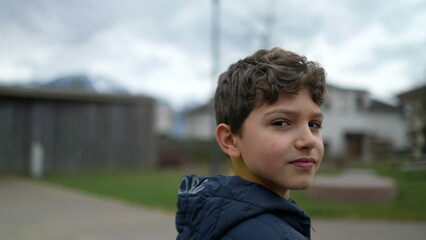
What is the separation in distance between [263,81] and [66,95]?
59.8 ft

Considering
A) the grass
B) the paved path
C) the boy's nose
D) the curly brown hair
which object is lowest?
the grass

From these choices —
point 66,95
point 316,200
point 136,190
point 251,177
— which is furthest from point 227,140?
point 66,95

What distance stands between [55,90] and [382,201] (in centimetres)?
1427

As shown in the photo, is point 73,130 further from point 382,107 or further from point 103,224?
point 382,107

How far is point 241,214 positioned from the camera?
1190mm

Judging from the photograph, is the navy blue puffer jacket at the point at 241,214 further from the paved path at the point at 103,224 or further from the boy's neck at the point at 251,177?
the paved path at the point at 103,224

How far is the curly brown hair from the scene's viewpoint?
1247mm

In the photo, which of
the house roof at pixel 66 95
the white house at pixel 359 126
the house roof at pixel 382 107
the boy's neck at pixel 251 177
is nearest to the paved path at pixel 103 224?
the boy's neck at pixel 251 177

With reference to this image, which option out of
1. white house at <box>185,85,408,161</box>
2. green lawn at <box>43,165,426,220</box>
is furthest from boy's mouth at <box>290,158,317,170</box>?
white house at <box>185,85,408,161</box>

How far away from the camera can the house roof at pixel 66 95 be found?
16.7 metres

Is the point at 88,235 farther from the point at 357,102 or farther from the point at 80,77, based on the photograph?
the point at 357,102

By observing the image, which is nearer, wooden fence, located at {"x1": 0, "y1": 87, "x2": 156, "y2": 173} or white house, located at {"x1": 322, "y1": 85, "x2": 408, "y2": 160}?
wooden fence, located at {"x1": 0, "y1": 87, "x2": 156, "y2": 173}

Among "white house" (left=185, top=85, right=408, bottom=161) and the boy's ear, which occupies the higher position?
the boy's ear

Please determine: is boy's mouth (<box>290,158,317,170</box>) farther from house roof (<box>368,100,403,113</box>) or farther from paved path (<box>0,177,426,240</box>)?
house roof (<box>368,100,403,113</box>)
